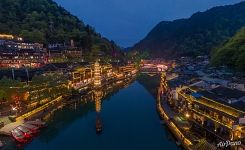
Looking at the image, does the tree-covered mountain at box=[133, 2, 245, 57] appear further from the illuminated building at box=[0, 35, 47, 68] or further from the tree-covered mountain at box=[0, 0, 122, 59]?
the illuminated building at box=[0, 35, 47, 68]

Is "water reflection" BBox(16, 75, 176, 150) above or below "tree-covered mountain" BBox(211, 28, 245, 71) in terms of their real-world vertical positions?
below

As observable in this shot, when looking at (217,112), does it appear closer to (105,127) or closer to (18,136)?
(105,127)

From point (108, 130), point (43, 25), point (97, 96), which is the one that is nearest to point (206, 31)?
point (43, 25)

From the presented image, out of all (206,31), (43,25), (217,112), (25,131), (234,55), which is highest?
(206,31)

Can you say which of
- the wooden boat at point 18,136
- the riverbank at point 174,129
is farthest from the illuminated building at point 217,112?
the wooden boat at point 18,136

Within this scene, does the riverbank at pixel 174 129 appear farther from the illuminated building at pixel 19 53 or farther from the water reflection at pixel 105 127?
the illuminated building at pixel 19 53

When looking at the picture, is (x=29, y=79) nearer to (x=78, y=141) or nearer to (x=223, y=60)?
(x=78, y=141)

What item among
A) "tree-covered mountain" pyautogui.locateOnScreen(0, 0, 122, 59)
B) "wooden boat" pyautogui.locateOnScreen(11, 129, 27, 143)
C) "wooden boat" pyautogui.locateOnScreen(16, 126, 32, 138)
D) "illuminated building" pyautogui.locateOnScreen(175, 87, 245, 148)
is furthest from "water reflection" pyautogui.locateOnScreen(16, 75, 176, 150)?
"tree-covered mountain" pyautogui.locateOnScreen(0, 0, 122, 59)
